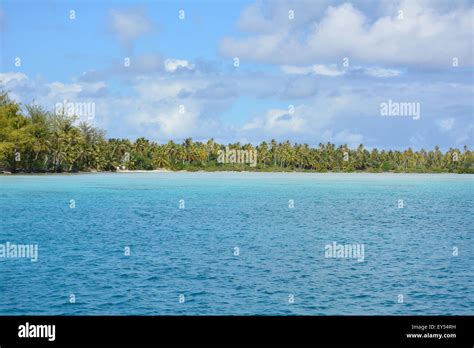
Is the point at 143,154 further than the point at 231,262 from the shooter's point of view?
Yes

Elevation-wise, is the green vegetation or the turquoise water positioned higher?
the green vegetation

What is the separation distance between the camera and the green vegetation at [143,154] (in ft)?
365

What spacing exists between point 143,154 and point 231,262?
145 m

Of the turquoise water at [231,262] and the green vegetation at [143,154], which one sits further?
the green vegetation at [143,154]

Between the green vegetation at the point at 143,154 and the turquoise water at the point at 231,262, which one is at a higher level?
the green vegetation at the point at 143,154

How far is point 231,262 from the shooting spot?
92.2ft

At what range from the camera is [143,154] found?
169500 millimetres

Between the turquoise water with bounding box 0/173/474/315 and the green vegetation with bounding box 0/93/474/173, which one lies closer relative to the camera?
the turquoise water with bounding box 0/173/474/315

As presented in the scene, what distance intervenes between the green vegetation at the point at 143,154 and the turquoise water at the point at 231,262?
58.3 metres

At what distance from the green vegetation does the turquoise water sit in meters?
58.3

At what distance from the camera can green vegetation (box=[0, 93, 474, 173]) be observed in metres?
111
